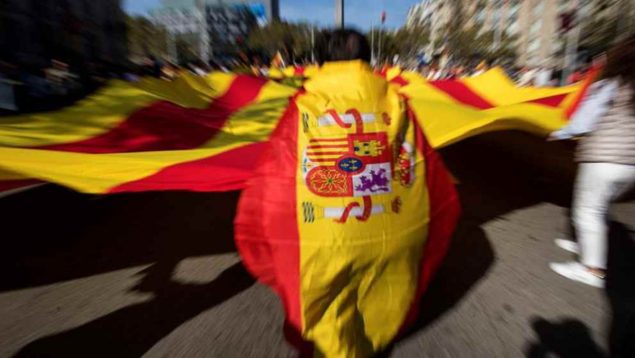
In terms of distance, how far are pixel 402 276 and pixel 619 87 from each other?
1.84 metres

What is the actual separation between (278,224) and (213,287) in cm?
118

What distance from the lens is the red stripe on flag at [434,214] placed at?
92.9 inches

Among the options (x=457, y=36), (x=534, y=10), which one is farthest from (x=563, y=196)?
(x=534, y=10)

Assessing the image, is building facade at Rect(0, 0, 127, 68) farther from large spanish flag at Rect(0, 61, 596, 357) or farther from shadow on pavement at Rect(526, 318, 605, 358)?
shadow on pavement at Rect(526, 318, 605, 358)

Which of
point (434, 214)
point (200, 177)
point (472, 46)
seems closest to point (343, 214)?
point (434, 214)

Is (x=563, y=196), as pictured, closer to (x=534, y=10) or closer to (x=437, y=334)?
(x=437, y=334)

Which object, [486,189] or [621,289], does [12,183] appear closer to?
[621,289]

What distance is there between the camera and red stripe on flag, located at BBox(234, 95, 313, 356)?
7.11ft

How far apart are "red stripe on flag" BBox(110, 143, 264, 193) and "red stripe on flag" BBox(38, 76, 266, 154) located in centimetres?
72

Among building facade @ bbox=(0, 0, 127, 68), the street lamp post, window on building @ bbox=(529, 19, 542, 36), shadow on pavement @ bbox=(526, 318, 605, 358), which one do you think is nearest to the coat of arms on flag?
shadow on pavement @ bbox=(526, 318, 605, 358)

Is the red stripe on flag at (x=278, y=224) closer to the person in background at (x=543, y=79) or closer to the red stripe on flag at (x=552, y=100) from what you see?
the red stripe on flag at (x=552, y=100)

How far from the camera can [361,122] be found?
2117mm

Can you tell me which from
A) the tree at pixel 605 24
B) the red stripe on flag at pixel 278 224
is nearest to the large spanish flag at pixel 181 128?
the red stripe on flag at pixel 278 224

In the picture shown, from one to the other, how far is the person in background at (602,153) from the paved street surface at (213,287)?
237mm
